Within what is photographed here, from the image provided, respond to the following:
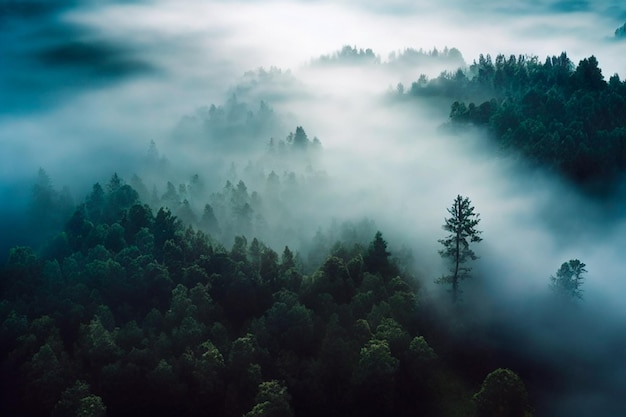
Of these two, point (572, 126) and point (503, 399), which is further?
point (572, 126)

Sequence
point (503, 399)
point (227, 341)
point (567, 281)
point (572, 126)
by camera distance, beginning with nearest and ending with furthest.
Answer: point (503, 399)
point (227, 341)
point (567, 281)
point (572, 126)

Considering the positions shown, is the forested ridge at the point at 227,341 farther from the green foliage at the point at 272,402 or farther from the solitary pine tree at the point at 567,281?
the solitary pine tree at the point at 567,281

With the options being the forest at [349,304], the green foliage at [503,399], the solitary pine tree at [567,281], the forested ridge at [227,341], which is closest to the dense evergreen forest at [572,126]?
the forest at [349,304]

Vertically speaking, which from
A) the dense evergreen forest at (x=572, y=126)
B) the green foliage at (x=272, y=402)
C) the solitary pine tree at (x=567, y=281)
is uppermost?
the dense evergreen forest at (x=572, y=126)

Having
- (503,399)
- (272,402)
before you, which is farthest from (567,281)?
(272,402)

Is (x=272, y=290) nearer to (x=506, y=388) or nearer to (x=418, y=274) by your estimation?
(x=418, y=274)

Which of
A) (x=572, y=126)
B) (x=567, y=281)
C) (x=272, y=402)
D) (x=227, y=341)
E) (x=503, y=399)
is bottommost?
(x=272, y=402)

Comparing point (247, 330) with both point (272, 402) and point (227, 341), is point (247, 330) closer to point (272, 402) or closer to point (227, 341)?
point (227, 341)

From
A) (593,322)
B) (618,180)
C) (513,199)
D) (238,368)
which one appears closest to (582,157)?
(618,180)
